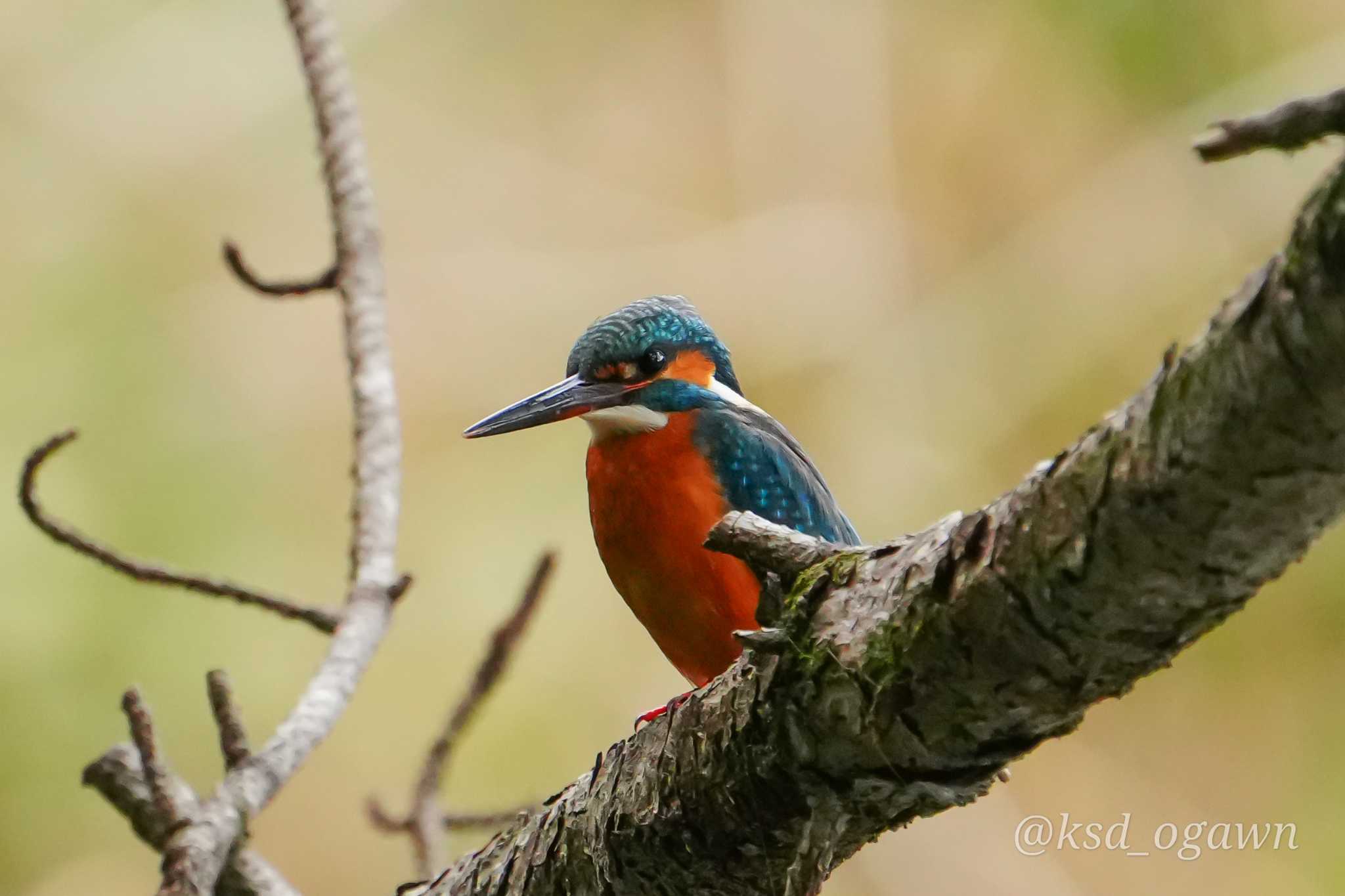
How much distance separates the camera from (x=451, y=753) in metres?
3.11

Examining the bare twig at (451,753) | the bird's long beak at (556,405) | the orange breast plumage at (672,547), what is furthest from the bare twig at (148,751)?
the orange breast plumage at (672,547)

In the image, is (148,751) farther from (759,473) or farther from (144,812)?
(759,473)

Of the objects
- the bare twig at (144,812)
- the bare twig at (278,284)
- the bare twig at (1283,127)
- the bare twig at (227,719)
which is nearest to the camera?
the bare twig at (1283,127)

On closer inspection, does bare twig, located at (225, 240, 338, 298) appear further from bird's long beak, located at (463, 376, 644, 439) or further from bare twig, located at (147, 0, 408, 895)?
Answer: bird's long beak, located at (463, 376, 644, 439)

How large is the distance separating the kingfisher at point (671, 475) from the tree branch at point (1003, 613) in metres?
1.04

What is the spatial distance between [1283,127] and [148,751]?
1.93m

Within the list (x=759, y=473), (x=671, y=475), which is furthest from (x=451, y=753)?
(x=759, y=473)

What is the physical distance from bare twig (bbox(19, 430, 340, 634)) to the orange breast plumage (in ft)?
2.08

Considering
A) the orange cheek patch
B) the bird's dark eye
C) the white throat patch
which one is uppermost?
the orange cheek patch

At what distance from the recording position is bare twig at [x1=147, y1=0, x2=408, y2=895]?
7.42ft

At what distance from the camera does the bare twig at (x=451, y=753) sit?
287 centimetres

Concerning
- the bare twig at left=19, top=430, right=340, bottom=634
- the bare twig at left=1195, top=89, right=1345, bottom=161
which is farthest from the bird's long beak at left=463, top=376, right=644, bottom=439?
the bare twig at left=1195, top=89, right=1345, bottom=161

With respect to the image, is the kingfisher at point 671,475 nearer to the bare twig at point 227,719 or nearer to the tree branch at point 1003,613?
the bare twig at point 227,719

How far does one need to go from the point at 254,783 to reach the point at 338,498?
3.71 meters
